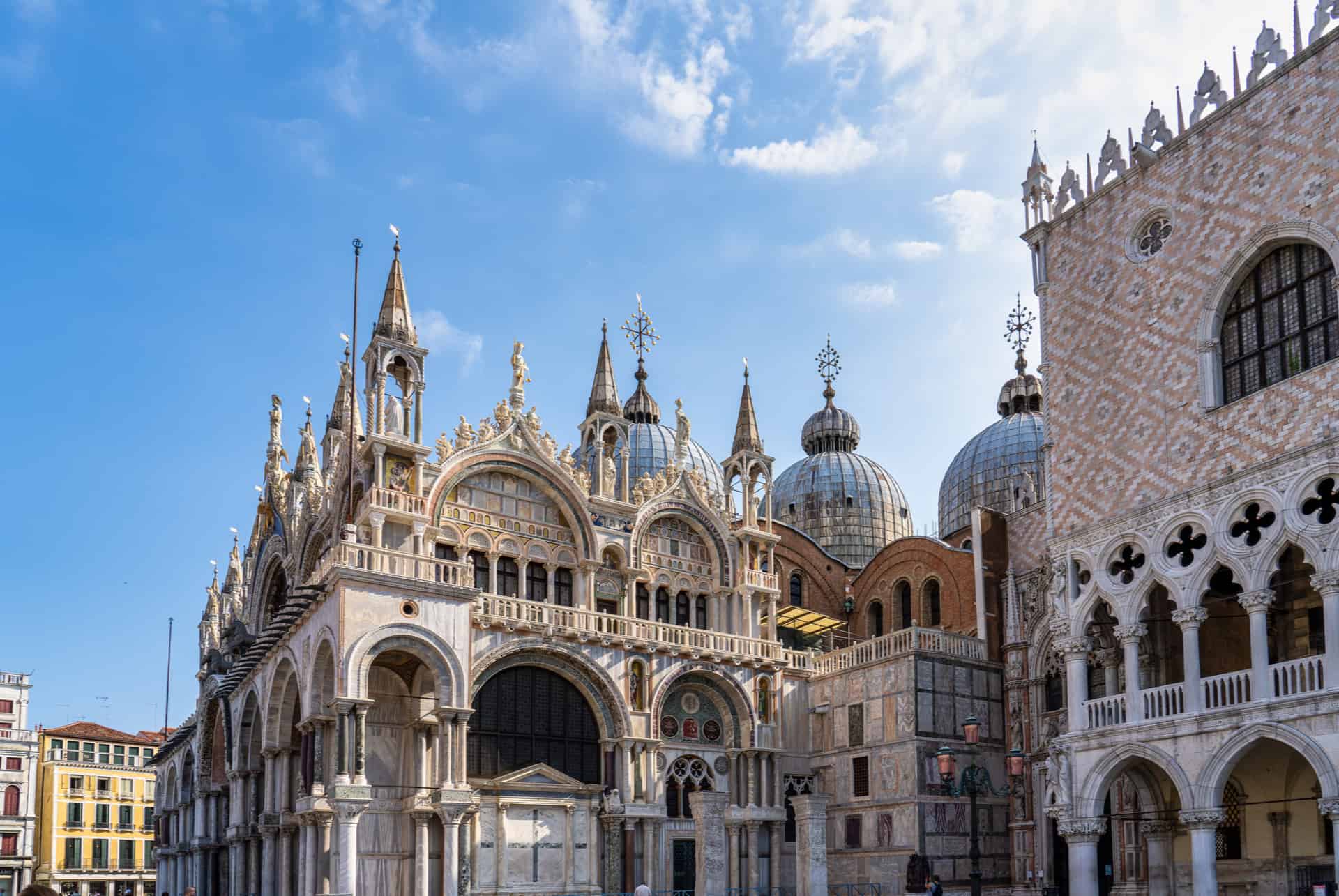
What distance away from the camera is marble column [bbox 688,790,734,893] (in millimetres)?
28062

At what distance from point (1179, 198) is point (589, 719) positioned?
17.6m

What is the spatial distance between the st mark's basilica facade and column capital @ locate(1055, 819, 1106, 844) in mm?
94

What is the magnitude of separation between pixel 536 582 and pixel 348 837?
8.82 metres

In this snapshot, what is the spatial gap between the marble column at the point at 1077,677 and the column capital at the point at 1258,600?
407 centimetres

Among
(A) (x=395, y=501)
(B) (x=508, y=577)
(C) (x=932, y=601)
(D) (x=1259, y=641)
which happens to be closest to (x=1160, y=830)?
(D) (x=1259, y=641)

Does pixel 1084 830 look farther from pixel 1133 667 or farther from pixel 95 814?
pixel 95 814

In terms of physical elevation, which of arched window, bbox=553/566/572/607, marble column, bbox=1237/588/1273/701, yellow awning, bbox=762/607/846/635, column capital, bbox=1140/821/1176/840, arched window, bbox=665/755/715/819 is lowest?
column capital, bbox=1140/821/1176/840

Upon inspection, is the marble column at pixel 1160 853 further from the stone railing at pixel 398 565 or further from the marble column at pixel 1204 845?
the stone railing at pixel 398 565

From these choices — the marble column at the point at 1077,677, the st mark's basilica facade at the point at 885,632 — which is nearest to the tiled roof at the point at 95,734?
the st mark's basilica facade at the point at 885,632

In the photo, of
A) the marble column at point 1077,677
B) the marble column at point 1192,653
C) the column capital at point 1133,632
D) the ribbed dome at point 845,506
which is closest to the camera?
the marble column at point 1192,653

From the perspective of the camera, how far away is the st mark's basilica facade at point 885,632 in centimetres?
2325

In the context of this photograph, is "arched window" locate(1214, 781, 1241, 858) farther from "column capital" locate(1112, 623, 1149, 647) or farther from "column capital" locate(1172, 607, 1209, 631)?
"column capital" locate(1172, 607, 1209, 631)

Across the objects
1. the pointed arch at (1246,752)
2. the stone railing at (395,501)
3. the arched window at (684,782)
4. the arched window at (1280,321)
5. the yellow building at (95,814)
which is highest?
the arched window at (1280,321)

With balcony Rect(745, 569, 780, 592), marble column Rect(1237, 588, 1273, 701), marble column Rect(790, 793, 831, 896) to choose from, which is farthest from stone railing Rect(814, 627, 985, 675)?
marble column Rect(1237, 588, 1273, 701)
